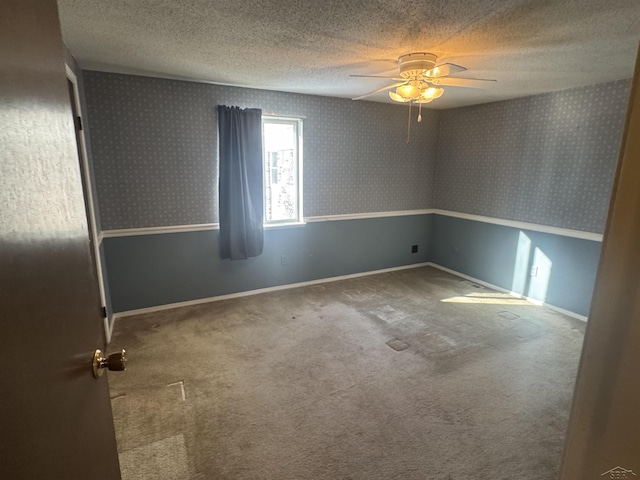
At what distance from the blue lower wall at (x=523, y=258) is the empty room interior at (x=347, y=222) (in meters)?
0.03

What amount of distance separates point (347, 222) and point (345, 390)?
8.19ft

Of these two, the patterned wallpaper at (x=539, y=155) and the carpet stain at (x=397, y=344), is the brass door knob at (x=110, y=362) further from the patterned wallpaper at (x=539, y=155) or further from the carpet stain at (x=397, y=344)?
the patterned wallpaper at (x=539, y=155)

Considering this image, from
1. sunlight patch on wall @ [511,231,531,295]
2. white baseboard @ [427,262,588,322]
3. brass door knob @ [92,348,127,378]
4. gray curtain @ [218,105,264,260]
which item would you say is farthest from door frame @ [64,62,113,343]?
sunlight patch on wall @ [511,231,531,295]

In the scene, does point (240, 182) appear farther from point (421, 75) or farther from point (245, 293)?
point (421, 75)

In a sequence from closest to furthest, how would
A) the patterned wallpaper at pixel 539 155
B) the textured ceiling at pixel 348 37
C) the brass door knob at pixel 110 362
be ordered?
1. the brass door knob at pixel 110 362
2. the textured ceiling at pixel 348 37
3. the patterned wallpaper at pixel 539 155

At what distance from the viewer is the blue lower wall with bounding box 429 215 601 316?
3.38 meters

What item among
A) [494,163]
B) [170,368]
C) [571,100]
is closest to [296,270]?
[170,368]

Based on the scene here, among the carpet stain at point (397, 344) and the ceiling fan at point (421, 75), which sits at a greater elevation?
the ceiling fan at point (421, 75)

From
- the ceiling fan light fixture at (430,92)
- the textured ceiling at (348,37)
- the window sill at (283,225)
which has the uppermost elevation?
the textured ceiling at (348,37)

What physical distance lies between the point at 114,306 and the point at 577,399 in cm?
373

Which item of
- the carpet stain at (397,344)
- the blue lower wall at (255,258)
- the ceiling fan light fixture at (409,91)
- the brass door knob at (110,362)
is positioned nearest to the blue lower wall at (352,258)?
the blue lower wall at (255,258)

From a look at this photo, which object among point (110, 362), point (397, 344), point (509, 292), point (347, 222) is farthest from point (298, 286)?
point (110, 362)

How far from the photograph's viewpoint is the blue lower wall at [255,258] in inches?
130

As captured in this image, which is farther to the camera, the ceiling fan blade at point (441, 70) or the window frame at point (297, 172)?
the window frame at point (297, 172)
